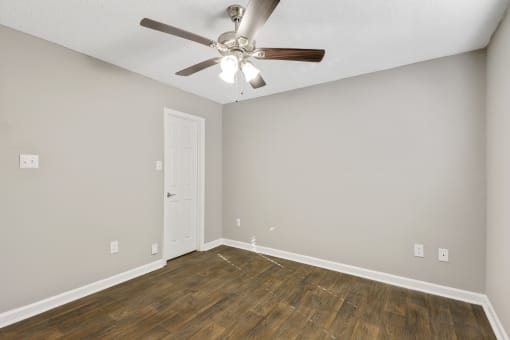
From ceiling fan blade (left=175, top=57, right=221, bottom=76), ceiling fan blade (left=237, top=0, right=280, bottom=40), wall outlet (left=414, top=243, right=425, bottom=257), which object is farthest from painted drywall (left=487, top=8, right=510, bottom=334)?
ceiling fan blade (left=175, top=57, right=221, bottom=76)

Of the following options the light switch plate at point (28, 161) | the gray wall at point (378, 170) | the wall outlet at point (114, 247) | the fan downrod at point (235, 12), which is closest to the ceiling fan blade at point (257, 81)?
the fan downrod at point (235, 12)

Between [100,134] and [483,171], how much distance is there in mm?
3817

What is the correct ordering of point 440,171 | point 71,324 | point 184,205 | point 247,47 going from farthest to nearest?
point 184,205
point 440,171
point 71,324
point 247,47

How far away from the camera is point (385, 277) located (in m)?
2.68

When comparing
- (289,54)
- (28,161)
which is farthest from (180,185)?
(289,54)

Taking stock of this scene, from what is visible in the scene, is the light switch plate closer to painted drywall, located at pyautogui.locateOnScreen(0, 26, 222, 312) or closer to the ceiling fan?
painted drywall, located at pyautogui.locateOnScreen(0, 26, 222, 312)

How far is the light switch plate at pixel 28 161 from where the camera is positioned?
2021 millimetres

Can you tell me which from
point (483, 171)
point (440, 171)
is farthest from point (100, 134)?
point (483, 171)

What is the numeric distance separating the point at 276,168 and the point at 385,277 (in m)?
1.89

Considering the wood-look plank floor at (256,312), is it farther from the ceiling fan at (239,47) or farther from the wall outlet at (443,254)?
the ceiling fan at (239,47)

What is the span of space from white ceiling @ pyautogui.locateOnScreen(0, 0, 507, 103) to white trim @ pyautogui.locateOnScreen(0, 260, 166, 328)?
234 centimetres

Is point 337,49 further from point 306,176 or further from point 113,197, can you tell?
point 113,197

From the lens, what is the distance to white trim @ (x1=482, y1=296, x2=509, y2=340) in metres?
1.75

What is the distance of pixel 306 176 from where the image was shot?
10.6 ft
